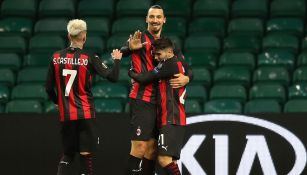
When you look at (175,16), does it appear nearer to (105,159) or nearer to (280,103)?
(280,103)

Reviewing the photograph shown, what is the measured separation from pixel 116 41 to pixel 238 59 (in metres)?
1.79

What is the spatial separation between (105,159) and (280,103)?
2385 mm

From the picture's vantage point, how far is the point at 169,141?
7332mm

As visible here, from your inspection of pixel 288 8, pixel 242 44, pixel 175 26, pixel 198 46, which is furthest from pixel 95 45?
pixel 288 8

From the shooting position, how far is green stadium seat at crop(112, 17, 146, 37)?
11.7m

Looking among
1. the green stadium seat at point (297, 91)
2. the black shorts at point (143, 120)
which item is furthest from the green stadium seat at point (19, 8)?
the black shorts at point (143, 120)

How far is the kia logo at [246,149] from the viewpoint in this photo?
878 centimetres

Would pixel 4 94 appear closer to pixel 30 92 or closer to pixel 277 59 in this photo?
pixel 30 92

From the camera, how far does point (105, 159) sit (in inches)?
358

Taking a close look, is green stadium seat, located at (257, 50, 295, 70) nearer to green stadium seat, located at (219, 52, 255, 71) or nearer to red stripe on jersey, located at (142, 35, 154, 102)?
green stadium seat, located at (219, 52, 255, 71)

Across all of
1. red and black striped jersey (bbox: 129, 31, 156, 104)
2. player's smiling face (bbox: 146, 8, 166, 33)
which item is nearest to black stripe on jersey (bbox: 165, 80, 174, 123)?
red and black striped jersey (bbox: 129, 31, 156, 104)

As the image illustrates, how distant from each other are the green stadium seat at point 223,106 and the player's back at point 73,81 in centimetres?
246

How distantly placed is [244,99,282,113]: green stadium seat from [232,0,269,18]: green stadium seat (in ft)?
7.67

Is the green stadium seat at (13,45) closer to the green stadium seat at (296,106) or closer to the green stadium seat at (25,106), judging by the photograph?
the green stadium seat at (25,106)
